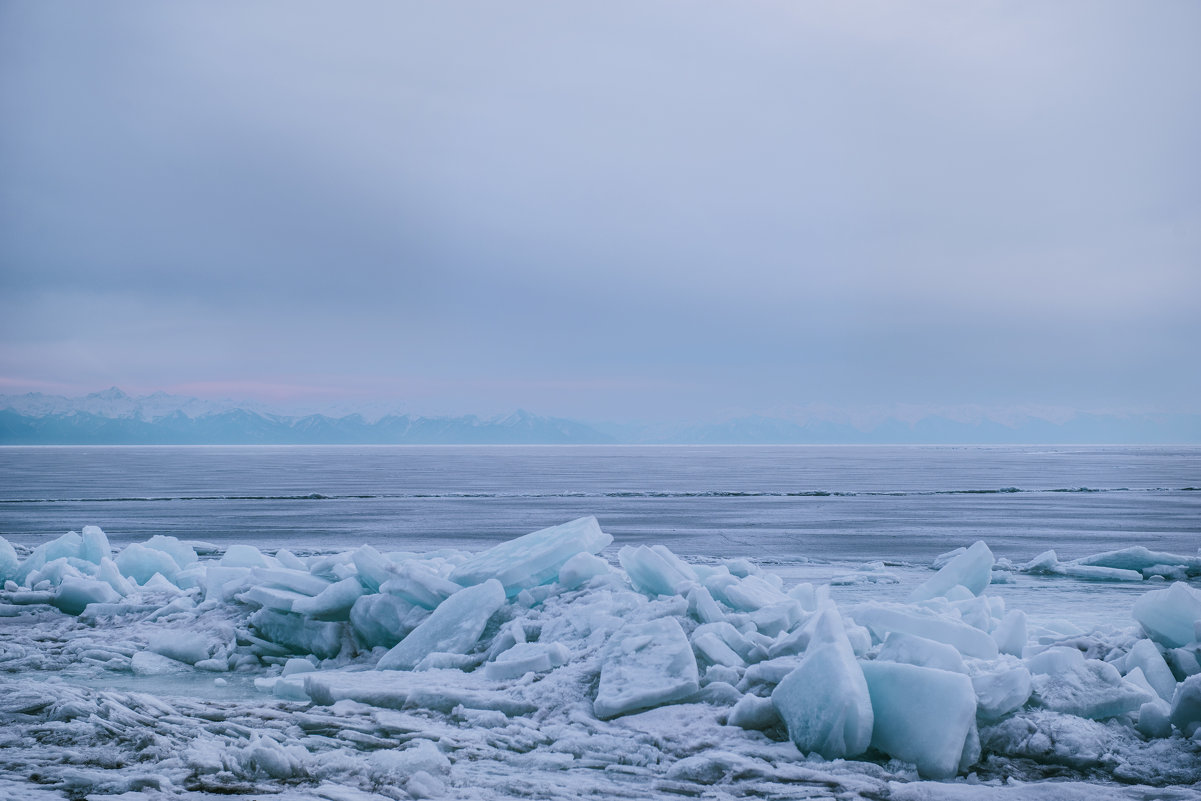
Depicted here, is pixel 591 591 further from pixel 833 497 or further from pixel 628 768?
pixel 833 497

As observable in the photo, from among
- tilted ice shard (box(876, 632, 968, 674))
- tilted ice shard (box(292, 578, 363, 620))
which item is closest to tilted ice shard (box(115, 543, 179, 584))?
tilted ice shard (box(292, 578, 363, 620))

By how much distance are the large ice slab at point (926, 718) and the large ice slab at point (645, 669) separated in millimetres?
919

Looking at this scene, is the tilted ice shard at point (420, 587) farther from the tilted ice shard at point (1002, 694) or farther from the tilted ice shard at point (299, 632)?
the tilted ice shard at point (1002, 694)

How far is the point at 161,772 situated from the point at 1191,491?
97.2 feet

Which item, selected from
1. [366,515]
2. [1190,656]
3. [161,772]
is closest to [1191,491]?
[366,515]

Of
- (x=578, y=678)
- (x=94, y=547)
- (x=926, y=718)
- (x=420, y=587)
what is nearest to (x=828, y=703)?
(x=926, y=718)

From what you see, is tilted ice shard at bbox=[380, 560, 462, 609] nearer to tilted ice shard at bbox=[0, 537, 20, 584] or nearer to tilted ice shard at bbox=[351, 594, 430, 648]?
tilted ice shard at bbox=[351, 594, 430, 648]

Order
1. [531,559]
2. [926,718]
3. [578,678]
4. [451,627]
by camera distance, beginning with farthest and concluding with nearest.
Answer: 1. [531,559]
2. [451,627]
3. [578,678]
4. [926,718]

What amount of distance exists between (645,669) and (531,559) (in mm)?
1905

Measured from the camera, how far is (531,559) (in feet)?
20.7

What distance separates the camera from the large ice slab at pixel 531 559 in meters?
6.30

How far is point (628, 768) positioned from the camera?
12.5 feet

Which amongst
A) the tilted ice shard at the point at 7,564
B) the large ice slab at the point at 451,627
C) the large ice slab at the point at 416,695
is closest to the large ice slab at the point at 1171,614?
the large ice slab at the point at 416,695

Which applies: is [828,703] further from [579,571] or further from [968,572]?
[968,572]
